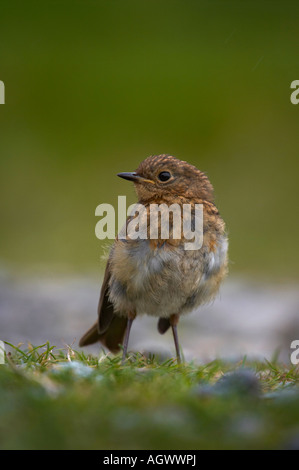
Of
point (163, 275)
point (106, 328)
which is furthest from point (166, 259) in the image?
point (106, 328)

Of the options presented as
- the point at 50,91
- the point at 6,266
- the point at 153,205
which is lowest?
the point at 153,205

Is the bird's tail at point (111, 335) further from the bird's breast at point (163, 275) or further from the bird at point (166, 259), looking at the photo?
the bird's breast at point (163, 275)

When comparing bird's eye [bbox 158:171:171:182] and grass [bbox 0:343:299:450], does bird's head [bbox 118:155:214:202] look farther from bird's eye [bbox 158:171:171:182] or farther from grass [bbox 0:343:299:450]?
grass [bbox 0:343:299:450]

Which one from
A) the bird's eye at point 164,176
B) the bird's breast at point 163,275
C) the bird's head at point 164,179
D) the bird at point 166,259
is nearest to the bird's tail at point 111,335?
the bird at point 166,259

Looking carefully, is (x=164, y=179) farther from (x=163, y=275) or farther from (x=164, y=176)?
(x=163, y=275)

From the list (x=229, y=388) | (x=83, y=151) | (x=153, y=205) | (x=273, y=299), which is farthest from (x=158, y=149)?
(x=229, y=388)
